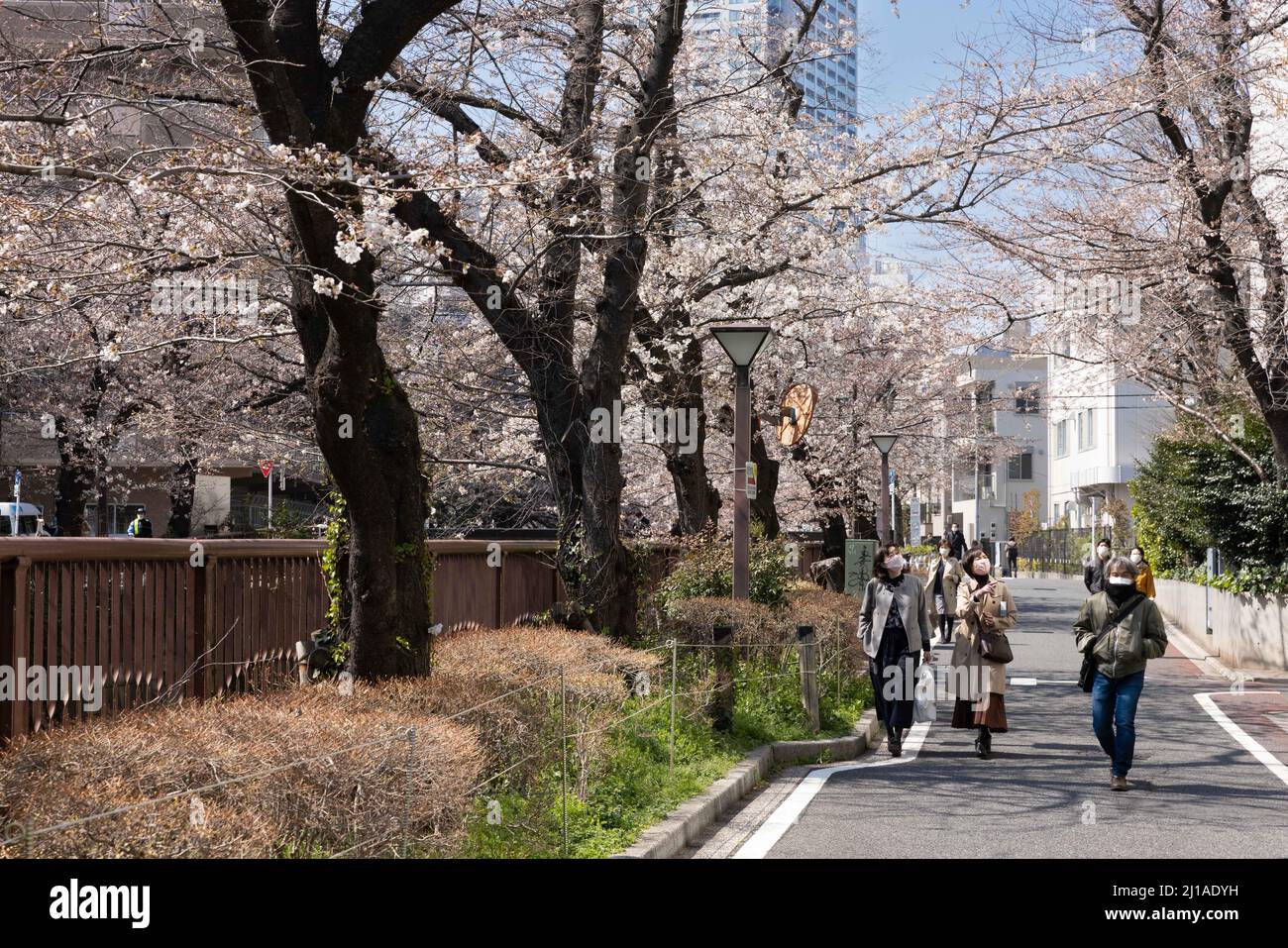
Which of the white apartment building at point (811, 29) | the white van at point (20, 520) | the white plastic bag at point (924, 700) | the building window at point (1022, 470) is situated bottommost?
the white plastic bag at point (924, 700)

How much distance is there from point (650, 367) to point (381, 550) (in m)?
11.0

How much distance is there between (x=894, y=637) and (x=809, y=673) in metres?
0.85

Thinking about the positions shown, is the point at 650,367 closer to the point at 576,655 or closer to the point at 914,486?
the point at 576,655

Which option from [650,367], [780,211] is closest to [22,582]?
[780,211]

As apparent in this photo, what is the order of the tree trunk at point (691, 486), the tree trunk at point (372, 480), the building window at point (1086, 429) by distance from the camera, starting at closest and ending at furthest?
the tree trunk at point (372, 480) → the tree trunk at point (691, 486) → the building window at point (1086, 429)

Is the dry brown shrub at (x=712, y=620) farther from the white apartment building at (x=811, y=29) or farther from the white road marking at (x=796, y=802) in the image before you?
the white apartment building at (x=811, y=29)

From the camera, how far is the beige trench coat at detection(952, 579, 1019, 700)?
11789 millimetres

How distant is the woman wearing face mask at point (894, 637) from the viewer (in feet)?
39.6

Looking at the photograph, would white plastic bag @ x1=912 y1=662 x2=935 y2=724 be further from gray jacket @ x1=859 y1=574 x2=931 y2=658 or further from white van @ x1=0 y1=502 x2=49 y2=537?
white van @ x1=0 y1=502 x2=49 y2=537

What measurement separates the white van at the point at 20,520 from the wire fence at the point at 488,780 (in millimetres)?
25000

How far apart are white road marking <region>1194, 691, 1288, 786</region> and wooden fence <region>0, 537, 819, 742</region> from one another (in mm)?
7945

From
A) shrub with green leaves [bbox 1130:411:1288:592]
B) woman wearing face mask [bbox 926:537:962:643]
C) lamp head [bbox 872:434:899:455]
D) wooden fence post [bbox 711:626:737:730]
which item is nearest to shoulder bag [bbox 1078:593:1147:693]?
wooden fence post [bbox 711:626:737:730]

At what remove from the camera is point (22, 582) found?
7.23m

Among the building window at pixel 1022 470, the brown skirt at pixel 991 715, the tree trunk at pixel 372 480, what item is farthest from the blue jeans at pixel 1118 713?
the building window at pixel 1022 470
